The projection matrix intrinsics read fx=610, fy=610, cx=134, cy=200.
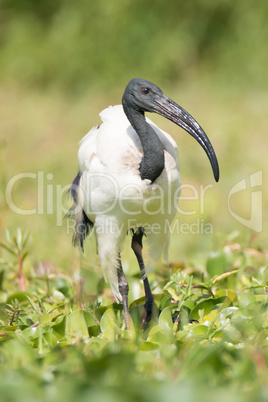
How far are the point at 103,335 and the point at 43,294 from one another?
767 mm

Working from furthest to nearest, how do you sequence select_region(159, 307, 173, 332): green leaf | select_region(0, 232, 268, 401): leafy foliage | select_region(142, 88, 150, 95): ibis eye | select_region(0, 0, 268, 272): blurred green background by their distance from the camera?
select_region(0, 0, 268, 272): blurred green background < select_region(142, 88, 150, 95): ibis eye < select_region(159, 307, 173, 332): green leaf < select_region(0, 232, 268, 401): leafy foliage

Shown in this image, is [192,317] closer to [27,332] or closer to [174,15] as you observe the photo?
[27,332]

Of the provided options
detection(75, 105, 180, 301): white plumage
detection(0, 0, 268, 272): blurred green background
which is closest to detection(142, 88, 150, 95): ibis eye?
detection(75, 105, 180, 301): white plumage

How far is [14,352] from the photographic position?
197 centimetres

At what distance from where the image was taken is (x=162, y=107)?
266cm

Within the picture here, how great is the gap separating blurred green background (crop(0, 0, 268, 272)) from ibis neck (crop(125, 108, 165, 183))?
3.83m

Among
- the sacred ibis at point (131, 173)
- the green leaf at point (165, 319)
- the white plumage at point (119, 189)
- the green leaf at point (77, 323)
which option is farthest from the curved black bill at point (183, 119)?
the green leaf at point (77, 323)

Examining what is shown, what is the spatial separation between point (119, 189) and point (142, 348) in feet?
2.40

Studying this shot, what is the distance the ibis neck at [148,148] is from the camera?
101 inches

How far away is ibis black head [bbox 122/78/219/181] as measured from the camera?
264 centimetres

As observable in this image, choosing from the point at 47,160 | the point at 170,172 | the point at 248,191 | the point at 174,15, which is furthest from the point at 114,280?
the point at 174,15

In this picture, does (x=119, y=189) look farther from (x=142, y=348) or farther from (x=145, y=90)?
(x=142, y=348)

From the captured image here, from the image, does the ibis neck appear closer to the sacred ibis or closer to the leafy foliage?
the sacred ibis

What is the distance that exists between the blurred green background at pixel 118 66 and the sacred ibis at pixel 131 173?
12.3ft
